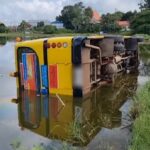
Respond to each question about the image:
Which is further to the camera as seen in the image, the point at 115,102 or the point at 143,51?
the point at 143,51

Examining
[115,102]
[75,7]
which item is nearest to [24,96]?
[115,102]

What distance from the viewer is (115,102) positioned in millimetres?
8703

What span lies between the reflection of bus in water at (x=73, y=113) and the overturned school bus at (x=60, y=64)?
0.23 metres

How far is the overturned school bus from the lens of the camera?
8.96m

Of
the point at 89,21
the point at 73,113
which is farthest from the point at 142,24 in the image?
the point at 73,113

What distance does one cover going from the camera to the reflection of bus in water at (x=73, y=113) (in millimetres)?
6359

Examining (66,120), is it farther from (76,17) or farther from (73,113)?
(76,17)

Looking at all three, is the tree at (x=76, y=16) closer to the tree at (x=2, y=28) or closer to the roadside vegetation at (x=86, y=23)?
the roadside vegetation at (x=86, y=23)

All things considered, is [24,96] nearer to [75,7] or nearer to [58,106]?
[58,106]

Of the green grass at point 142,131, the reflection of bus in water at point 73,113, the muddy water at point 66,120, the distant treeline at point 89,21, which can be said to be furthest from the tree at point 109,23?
the green grass at point 142,131

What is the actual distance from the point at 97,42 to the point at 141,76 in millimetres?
2796

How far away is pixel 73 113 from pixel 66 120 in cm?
61

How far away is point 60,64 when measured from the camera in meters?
9.13

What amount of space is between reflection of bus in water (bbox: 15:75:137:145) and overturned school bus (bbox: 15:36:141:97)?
226 mm
